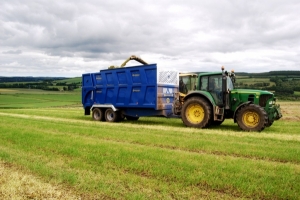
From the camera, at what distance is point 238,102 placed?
11.9 meters

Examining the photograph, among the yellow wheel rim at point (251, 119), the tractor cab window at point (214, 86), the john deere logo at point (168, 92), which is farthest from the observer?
the john deere logo at point (168, 92)

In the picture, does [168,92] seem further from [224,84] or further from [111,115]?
[111,115]

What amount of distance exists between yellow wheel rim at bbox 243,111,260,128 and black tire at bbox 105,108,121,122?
6.57m

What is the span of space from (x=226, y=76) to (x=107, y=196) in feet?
28.8

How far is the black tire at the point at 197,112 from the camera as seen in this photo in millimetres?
11984

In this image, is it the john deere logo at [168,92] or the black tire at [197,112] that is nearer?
the black tire at [197,112]

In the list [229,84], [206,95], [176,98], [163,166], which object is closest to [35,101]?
[176,98]

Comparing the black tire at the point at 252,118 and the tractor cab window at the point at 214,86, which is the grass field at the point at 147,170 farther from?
the tractor cab window at the point at 214,86

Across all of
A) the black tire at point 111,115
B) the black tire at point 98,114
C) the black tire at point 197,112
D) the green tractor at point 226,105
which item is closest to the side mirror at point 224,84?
the green tractor at point 226,105

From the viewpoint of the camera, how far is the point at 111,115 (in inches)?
607

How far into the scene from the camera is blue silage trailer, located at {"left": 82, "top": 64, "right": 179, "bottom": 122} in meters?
13.6

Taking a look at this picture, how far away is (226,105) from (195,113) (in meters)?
1.37

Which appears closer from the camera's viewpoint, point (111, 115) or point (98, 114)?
point (111, 115)

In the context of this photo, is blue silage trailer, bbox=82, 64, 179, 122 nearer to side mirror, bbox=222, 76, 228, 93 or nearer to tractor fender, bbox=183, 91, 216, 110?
tractor fender, bbox=183, 91, 216, 110
